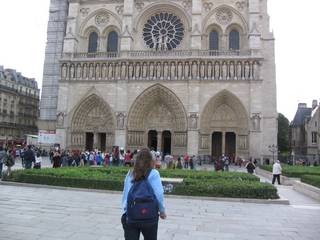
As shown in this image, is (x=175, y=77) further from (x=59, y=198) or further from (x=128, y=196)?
(x=128, y=196)

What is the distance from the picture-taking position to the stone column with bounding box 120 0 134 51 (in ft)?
132

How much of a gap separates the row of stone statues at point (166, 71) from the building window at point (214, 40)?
3435 mm

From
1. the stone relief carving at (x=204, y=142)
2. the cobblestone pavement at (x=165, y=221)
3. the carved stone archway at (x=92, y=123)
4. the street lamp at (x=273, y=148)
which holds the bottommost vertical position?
the cobblestone pavement at (x=165, y=221)

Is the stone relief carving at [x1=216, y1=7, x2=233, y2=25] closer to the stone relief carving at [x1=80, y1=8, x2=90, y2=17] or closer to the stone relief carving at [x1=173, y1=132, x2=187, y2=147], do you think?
the stone relief carving at [x1=173, y1=132, x2=187, y2=147]

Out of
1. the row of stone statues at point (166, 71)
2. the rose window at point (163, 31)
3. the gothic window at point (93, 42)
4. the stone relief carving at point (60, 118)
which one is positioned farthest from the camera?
the gothic window at point (93, 42)

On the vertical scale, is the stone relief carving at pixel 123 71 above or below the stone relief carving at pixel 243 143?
above

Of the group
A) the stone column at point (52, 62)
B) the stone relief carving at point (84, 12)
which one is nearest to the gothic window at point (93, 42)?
the stone relief carving at point (84, 12)

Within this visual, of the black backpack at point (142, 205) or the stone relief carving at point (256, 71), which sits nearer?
the black backpack at point (142, 205)

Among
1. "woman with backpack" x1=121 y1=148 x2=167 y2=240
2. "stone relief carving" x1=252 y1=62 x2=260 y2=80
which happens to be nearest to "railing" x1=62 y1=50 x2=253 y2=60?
"stone relief carving" x1=252 y1=62 x2=260 y2=80

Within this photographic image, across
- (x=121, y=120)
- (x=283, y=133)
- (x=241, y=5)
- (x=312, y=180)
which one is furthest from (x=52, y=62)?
(x=283, y=133)

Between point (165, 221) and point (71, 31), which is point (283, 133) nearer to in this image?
point (71, 31)

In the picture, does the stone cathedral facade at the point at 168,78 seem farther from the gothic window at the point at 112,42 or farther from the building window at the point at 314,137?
the building window at the point at 314,137

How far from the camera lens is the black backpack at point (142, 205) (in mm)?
4559

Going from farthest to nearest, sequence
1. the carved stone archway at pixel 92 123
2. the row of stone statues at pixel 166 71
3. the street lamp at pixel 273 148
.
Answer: the carved stone archway at pixel 92 123
the row of stone statues at pixel 166 71
the street lamp at pixel 273 148
